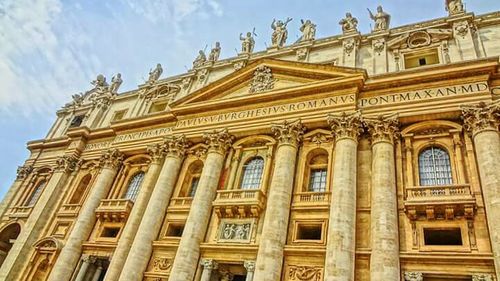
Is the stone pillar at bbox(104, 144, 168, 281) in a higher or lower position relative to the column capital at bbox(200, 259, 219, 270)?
higher

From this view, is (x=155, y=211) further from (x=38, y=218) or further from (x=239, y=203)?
(x=38, y=218)

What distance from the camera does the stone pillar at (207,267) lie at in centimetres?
1670

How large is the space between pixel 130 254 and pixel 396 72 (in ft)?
55.0

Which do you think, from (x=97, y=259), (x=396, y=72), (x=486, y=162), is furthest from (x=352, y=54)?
(x=97, y=259)

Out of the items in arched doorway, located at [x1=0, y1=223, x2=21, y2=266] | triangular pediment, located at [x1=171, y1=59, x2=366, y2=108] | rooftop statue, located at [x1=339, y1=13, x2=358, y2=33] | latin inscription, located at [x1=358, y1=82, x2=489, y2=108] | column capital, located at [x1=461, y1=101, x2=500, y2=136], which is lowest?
arched doorway, located at [x1=0, y1=223, x2=21, y2=266]

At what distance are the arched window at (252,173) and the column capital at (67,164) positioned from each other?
1459cm

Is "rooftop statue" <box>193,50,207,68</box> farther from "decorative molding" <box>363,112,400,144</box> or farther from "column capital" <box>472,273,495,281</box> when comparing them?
"column capital" <box>472,273,495,281</box>

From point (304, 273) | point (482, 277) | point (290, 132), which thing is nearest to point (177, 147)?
point (290, 132)

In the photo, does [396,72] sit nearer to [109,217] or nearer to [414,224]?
[414,224]

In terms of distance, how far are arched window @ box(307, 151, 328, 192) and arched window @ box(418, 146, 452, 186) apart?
454cm

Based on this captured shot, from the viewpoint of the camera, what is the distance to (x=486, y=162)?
1412 centimetres

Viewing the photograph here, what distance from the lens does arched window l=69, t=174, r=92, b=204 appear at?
25.7 meters

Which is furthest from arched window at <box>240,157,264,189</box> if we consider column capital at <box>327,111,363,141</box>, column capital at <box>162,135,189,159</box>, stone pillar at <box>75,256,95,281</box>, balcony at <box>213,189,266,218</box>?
stone pillar at <box>75,256,95,281</box>

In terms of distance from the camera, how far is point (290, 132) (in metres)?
19.1
